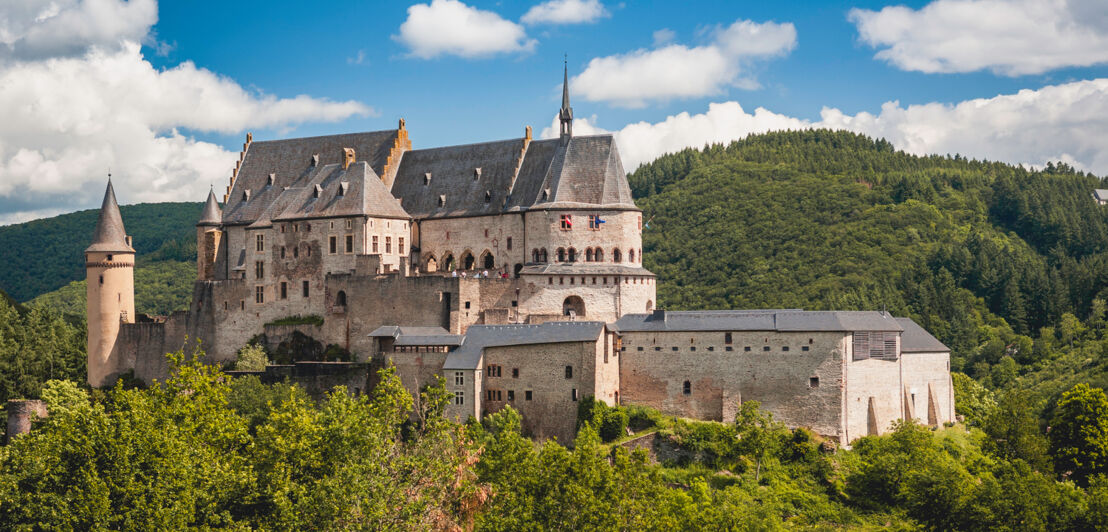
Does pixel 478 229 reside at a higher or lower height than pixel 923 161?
lower

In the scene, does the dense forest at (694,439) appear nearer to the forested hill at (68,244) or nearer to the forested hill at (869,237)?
the forested hill at (869,237)

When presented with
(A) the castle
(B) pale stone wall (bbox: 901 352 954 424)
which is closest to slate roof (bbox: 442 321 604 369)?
(A) the castle

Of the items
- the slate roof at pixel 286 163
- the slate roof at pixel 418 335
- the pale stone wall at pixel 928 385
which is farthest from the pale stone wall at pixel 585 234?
the pale stone wall at pixel 928 385

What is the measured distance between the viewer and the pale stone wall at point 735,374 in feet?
193

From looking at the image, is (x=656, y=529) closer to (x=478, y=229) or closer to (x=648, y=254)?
(x=478, y=229)

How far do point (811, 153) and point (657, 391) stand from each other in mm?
99042

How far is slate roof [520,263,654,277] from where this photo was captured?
220 feet

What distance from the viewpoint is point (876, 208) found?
129125 mm

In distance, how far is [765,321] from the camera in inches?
2384

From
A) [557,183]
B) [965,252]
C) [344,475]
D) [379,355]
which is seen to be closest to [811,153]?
[965,252]

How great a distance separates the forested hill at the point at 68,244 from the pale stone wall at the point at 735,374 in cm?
10122

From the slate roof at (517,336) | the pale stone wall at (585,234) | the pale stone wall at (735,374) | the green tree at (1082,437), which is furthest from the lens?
the pale stone wall at (585,234)

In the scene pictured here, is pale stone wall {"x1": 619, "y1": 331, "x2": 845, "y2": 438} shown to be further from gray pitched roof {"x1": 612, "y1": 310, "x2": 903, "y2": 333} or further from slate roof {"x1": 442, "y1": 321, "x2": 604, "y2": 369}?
slate roof {"x1": 442, "y1": 321, "x2": 604, "y2": 369}

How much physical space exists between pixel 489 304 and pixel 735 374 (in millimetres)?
15283
